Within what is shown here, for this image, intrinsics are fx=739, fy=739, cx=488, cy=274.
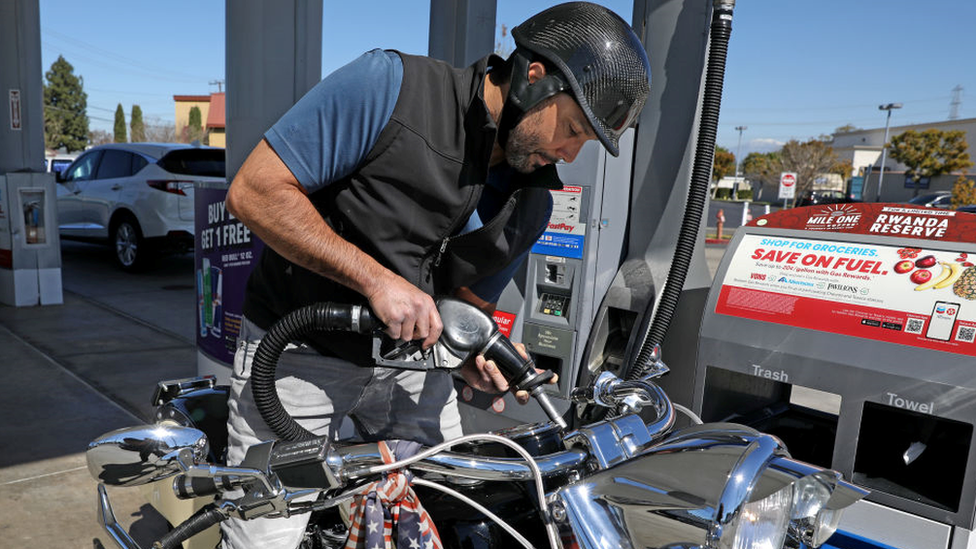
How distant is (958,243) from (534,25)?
202 cm

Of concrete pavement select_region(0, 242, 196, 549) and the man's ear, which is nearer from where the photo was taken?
the man's ear

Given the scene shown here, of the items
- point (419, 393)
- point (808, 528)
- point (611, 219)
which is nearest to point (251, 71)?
point (611, 219)

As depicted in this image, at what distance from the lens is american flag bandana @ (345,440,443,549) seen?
131cm

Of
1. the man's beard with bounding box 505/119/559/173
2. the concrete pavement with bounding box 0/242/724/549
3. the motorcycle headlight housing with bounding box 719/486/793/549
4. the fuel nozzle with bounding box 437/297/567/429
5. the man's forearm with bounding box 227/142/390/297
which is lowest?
the concrete pavement with bounding box 0/242/724/549

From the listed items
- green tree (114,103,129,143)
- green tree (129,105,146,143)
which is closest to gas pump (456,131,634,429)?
green tree (129,105,146,143)

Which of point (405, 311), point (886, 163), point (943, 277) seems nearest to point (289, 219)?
point (405, 311)

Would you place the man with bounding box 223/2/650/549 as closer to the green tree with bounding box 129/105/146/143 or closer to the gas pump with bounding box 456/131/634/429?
the gas pump with bounding box 456/131/634/429

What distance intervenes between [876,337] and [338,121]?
7.23 ft

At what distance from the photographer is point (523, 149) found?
5.59 feet

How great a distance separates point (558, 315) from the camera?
12.8 ft

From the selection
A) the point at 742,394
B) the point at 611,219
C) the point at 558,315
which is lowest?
the point at 742,394

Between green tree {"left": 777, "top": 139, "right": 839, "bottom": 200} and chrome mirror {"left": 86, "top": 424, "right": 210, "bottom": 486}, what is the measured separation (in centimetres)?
4616

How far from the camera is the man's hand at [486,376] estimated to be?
172cm

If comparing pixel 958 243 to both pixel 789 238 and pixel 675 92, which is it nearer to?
pixel 789 238
